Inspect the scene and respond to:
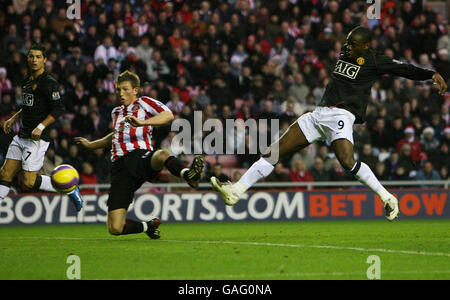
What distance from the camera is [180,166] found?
8.05m

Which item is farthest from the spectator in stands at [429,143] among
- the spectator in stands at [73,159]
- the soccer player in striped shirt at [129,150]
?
the soccer player in striped shirt at [129,150]

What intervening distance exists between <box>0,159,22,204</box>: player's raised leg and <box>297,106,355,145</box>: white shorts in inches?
155

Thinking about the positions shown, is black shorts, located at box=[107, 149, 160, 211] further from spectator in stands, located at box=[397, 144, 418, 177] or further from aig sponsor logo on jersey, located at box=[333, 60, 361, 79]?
spectator in stands, located at box=[397, 144, 418, 177]

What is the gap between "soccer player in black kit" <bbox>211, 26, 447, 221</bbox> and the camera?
8609mm

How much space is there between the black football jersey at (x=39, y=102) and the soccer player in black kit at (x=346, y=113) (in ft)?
9.89

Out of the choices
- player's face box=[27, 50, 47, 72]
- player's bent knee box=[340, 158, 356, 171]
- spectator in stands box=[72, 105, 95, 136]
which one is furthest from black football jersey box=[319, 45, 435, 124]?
spectator in stands box=[72, 105, 95, 136]

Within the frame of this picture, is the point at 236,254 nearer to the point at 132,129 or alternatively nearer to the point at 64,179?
the point at 132,129

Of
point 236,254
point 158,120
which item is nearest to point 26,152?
point 158,120

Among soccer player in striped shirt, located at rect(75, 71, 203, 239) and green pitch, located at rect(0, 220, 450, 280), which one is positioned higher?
soccer player in striped shirt, located at rect(75, 71, 203, 239)

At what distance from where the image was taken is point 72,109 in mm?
15797
